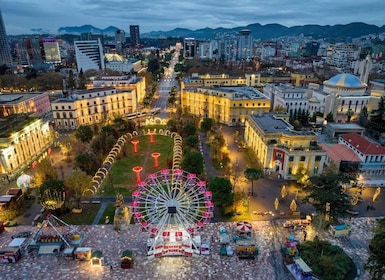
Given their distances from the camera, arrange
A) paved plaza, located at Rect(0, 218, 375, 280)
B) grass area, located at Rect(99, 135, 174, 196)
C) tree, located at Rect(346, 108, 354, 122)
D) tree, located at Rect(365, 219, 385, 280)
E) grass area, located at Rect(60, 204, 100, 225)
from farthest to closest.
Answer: tree, located at Rect(346, 108, 354, 122) < grass area, located at Rect(99, 135, 174, 196) < grass area, located at Rect(60, 204, 100, 225) < paved plaza, located at Rect(0, 218, 375, 280) < tree, located at Rect(365, 219, 385, 280)

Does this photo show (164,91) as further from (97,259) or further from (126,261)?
(126,261)

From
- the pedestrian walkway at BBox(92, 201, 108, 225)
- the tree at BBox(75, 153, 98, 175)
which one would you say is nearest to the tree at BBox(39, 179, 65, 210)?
the pedestrian walkway at BBox(92, 201, 108, 225)

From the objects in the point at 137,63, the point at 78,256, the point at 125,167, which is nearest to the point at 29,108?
the point at 125,167

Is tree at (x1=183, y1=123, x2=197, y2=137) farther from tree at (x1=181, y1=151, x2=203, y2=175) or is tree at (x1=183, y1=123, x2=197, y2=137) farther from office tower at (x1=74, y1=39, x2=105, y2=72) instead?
office tower at (x1=74, y1=39, x2=105, y2=72)

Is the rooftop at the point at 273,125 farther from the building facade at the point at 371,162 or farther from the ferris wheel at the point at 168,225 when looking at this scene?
the ferris wheel at the point at 168,225

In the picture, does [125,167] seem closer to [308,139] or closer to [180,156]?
[180,156]

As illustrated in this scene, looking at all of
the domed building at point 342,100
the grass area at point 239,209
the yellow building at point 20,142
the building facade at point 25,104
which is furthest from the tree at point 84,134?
the domed building at point 342,100
